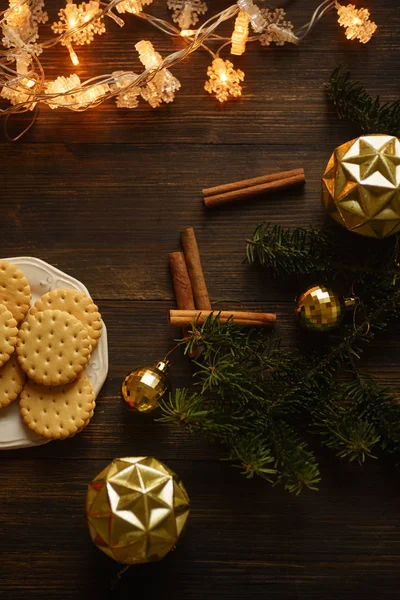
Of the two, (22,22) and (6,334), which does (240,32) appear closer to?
(22,22)

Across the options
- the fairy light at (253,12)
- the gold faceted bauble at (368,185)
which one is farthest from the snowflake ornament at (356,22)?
the gold faceted bauble at (368,185)

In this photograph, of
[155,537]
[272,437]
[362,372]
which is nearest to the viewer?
[155,537]

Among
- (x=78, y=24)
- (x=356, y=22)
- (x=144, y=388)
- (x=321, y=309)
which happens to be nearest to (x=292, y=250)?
(x=321, y=309)

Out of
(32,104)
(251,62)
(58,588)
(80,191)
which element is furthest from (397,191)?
(58,588)

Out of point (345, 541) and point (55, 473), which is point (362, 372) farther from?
point (55, 473)

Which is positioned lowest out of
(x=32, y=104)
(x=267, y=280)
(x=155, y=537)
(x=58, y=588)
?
(x=58, y=588)

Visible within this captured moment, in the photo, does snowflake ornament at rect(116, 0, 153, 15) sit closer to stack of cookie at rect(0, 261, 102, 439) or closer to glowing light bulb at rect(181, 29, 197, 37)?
glowing light bulb at rect(181, 29, 197, 37)

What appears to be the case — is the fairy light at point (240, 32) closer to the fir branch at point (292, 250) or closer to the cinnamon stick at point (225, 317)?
the fir branch at point (292, 250)
